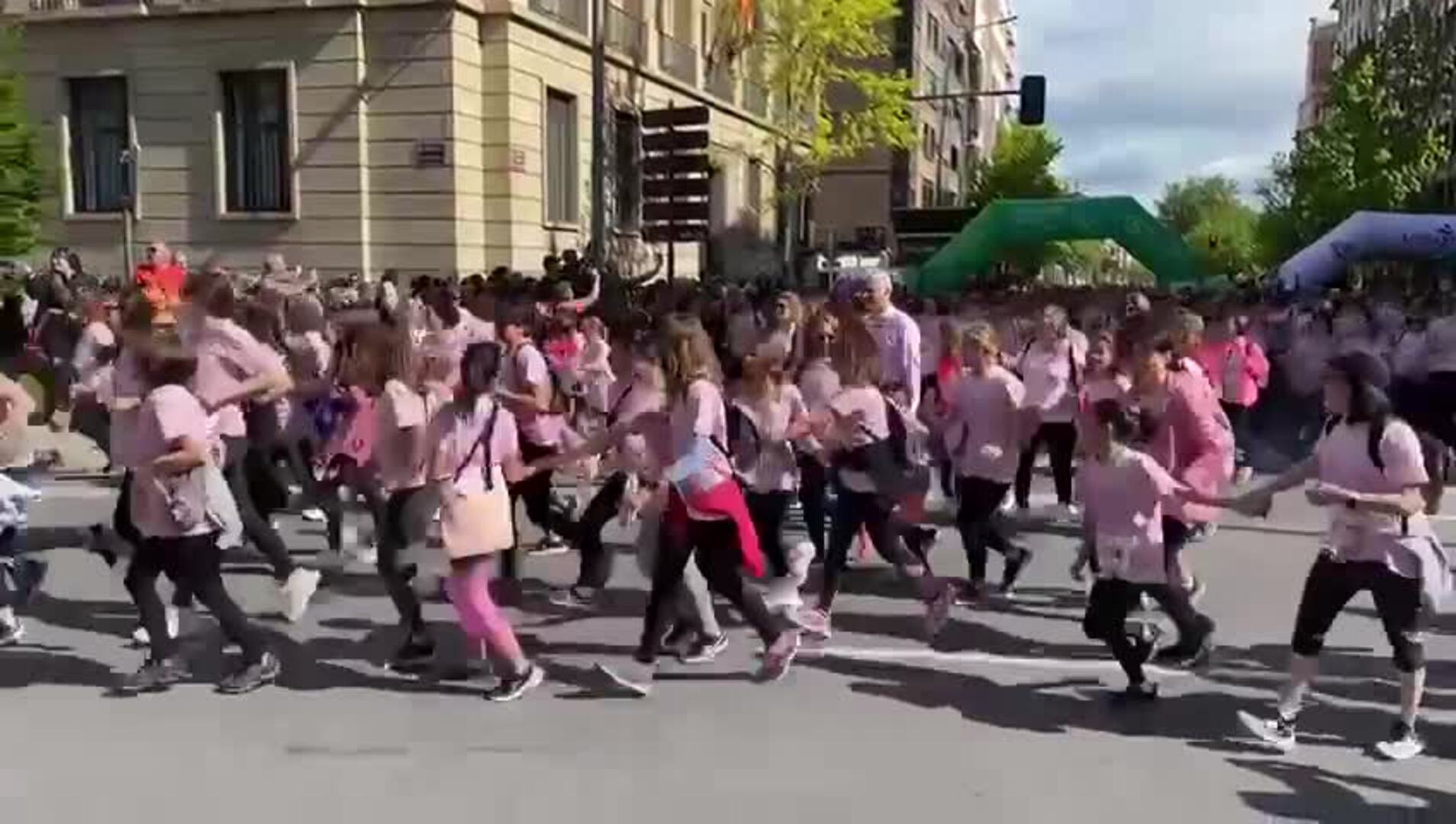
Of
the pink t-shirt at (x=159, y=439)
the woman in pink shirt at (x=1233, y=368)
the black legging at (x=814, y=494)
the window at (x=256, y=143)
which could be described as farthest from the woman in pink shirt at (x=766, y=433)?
the window at (x=256, y=143)

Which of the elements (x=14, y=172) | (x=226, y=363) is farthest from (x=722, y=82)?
(x=226, y=363)

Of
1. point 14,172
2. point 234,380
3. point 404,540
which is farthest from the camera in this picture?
point 14,172

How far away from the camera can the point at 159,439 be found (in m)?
6.19

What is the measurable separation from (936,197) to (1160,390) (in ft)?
219

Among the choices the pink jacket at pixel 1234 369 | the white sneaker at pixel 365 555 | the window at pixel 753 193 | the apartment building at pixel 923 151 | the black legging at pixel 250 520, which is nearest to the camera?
the black legging at pixel 250 520

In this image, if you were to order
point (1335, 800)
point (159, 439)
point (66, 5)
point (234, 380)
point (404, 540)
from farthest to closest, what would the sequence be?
point (66, 5), point (234, 380), point (404, 540), point (159, 439), point (1335, 800)

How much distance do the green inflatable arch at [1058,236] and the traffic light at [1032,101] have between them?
3749 millimetres

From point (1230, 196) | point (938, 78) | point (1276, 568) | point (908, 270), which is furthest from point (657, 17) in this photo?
point (1230, 196)

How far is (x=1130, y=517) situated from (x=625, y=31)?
26.8 m

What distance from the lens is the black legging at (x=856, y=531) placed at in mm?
7633

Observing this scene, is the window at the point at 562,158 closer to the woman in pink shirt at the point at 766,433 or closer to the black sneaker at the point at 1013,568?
the black sneaker at the point at 1013,568

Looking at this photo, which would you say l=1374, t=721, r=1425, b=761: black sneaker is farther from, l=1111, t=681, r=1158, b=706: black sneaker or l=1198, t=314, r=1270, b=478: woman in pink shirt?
l=1198, t=314, r=1270, b=478: woman in pink shirt

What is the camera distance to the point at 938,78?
71.9 metres

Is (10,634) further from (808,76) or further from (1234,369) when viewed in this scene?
(808,76)
